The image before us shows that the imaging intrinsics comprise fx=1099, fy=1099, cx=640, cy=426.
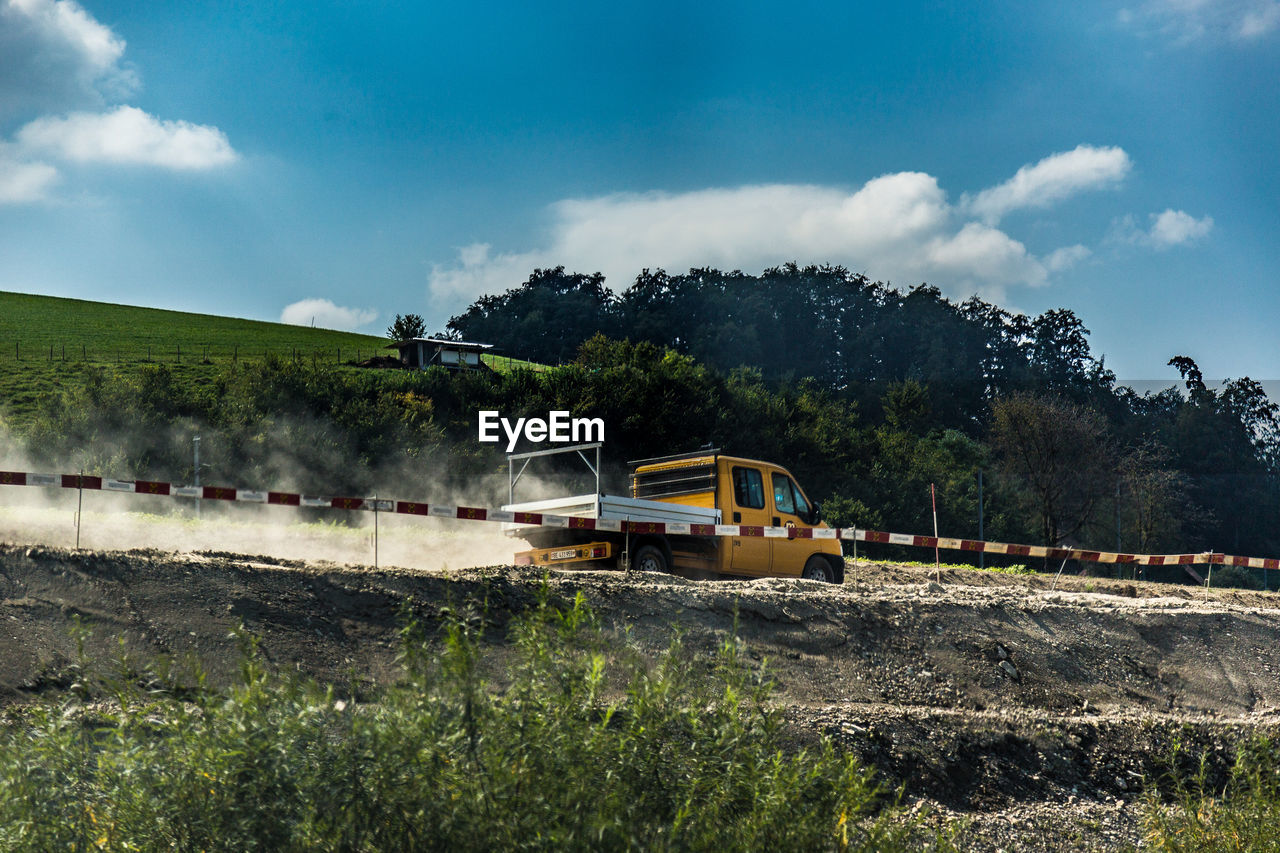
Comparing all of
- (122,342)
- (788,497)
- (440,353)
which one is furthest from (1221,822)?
(122,342)

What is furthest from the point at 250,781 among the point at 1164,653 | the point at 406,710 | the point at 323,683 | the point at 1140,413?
the point at 1140,413

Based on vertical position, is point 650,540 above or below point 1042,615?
above

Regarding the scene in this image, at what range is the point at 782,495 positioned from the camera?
1633 cm

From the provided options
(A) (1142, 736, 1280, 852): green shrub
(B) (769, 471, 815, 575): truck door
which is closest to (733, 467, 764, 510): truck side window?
(B) (769, 471, 815, 575): truck door

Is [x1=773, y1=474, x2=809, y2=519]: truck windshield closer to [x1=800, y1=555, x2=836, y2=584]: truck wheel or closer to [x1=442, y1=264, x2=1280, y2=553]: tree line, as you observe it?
[x1=800, y1=555, x2=836, y2=584]: truck wheel

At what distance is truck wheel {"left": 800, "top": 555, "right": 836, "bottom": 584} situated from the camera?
1642cm

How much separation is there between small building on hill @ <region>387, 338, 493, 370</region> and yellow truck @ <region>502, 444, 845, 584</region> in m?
39.6

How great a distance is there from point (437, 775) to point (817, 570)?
12568 mm

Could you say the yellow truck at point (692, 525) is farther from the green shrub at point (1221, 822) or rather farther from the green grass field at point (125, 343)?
the green grass field at point (125, 343)

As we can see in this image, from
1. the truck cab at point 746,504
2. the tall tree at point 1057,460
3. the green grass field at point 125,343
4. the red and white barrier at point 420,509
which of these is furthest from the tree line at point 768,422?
the red and white barrier at point 420,509

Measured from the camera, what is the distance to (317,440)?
39406 mm

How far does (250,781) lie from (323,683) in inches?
188

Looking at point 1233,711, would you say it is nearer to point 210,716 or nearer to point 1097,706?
point 1097,706

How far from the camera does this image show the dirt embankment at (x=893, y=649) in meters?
9.27
